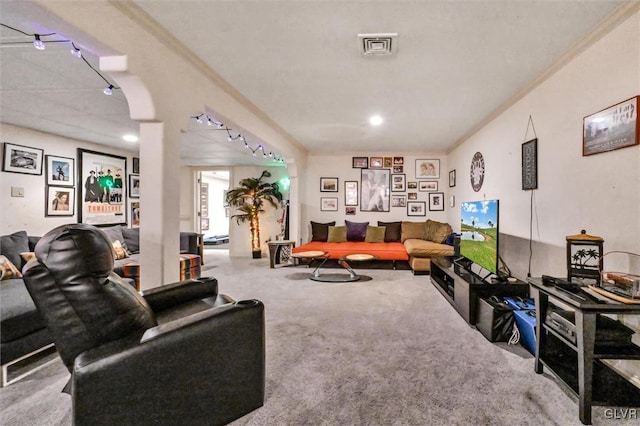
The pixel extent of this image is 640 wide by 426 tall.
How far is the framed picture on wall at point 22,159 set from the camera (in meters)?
3.97

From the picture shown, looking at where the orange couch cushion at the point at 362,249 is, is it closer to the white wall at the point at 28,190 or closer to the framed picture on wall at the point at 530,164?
the framed picture on wall at the point at 530,164

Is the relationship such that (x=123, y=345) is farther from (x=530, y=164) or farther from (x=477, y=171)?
(x=477, y=171)

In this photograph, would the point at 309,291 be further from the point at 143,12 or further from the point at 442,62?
the point at 143,12

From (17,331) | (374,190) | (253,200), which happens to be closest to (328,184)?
(374,190)

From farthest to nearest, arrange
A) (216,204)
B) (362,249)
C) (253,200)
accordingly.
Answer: (216,204)
(253,200)
(362,249)

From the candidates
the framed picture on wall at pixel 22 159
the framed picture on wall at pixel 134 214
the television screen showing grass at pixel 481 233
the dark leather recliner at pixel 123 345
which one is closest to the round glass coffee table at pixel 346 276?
the television screen showing grass at pixel 481 233

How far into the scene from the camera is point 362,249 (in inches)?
218

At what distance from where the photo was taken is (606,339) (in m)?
1.57

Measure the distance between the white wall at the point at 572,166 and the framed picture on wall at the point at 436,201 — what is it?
273cm

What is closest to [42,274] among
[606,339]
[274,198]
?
[606,339]

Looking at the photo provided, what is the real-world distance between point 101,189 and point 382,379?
586cm

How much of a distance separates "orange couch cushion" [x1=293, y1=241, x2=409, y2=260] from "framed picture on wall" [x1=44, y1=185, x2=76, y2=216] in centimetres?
383

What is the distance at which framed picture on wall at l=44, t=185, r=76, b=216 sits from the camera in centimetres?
453

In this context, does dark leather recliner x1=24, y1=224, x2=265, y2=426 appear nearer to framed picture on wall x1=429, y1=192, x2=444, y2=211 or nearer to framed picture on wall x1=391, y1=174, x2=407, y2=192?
framed picture on wall x1=391, y1=174, x2=407, y2=192
